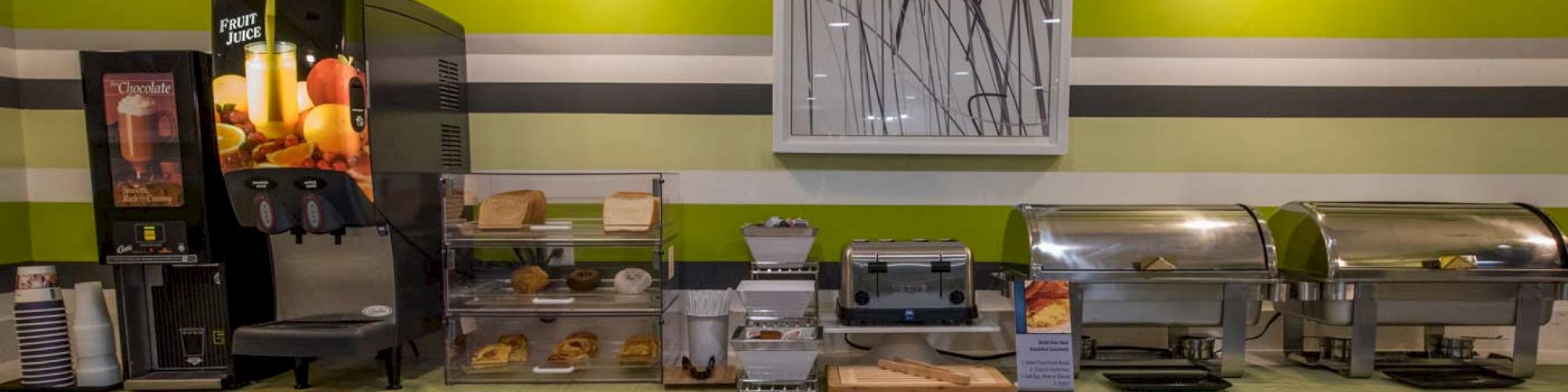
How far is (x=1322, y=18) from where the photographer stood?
2.55 meters

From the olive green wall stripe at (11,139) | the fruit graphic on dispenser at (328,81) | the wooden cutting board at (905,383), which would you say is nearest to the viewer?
the fruit graphic on dispenser at (328,81)

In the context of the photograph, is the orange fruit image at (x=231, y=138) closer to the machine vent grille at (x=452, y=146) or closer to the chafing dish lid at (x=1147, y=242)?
the machine vent grille at (x=452, y=146)

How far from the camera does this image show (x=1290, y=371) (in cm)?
237

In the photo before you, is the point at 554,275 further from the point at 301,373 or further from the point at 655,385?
the point at 301,373

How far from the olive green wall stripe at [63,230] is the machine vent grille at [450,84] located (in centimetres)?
136

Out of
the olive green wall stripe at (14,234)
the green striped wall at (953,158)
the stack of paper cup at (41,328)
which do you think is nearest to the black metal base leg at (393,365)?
the green striped wall at (953,158)

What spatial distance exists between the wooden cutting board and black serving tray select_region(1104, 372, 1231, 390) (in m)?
0.34

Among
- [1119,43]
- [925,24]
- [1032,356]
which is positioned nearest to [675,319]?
[1032,356]

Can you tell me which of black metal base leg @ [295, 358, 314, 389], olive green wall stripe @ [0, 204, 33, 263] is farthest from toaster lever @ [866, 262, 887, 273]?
olive green wall stripe @ [0, 204, 33, 263]

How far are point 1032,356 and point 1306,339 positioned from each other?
1.23 metres

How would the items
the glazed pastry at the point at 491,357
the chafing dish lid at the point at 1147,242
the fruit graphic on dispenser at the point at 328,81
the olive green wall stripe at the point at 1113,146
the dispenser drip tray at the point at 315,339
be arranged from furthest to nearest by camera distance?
the olive green wall stripe at the point at 1113,146 → the glazed pastry at the point at 491,357 → the chafing dish lid at the point at 1147,242 → the dispenser drip tray at the point at 315,339 → the fruit graphic on dispenser at the point at 328,81

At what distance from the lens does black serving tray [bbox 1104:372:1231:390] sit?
212 centimetres

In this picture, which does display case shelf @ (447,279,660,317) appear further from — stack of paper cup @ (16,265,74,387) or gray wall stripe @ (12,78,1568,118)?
stack of paper cup @ (16,265,74,387)

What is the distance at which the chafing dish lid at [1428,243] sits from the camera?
2.17 meters
